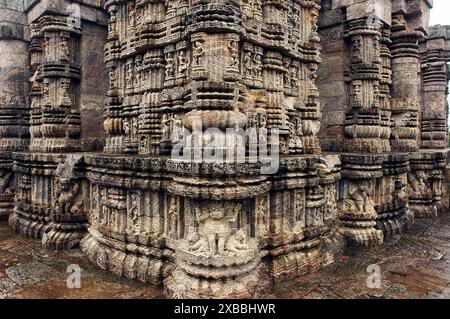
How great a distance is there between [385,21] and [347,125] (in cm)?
271

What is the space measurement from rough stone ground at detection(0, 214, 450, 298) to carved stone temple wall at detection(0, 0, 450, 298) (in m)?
0.25

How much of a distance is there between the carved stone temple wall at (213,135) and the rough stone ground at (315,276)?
0.25 m

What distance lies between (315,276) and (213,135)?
2675 millimetres

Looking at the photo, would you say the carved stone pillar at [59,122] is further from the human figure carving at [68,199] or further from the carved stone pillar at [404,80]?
the carved stone pillar at [404,80]

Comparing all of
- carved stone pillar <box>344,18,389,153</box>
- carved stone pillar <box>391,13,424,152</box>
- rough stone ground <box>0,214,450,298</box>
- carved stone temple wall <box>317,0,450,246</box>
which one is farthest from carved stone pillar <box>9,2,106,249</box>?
carved stone pillar <box>391,13,424,152</box>

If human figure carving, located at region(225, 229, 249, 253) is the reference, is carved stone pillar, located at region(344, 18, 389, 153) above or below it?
above

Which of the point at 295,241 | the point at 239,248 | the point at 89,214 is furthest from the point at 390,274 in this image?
the point at 89,214

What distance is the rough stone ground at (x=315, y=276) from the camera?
15.0 ft

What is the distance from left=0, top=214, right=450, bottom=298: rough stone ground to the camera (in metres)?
4.57

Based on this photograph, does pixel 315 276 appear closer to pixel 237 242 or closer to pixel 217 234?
pixel 237 242

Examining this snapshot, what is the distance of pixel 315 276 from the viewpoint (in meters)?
5.18

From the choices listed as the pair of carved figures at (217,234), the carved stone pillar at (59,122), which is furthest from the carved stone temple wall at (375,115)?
the carved stone pillar at (59,122)

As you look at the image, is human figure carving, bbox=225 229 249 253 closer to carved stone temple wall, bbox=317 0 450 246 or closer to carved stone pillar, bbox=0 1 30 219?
carved stone temple wall, bbox=317 0 450 246

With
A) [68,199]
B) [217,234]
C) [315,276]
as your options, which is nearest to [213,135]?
[217,234]
